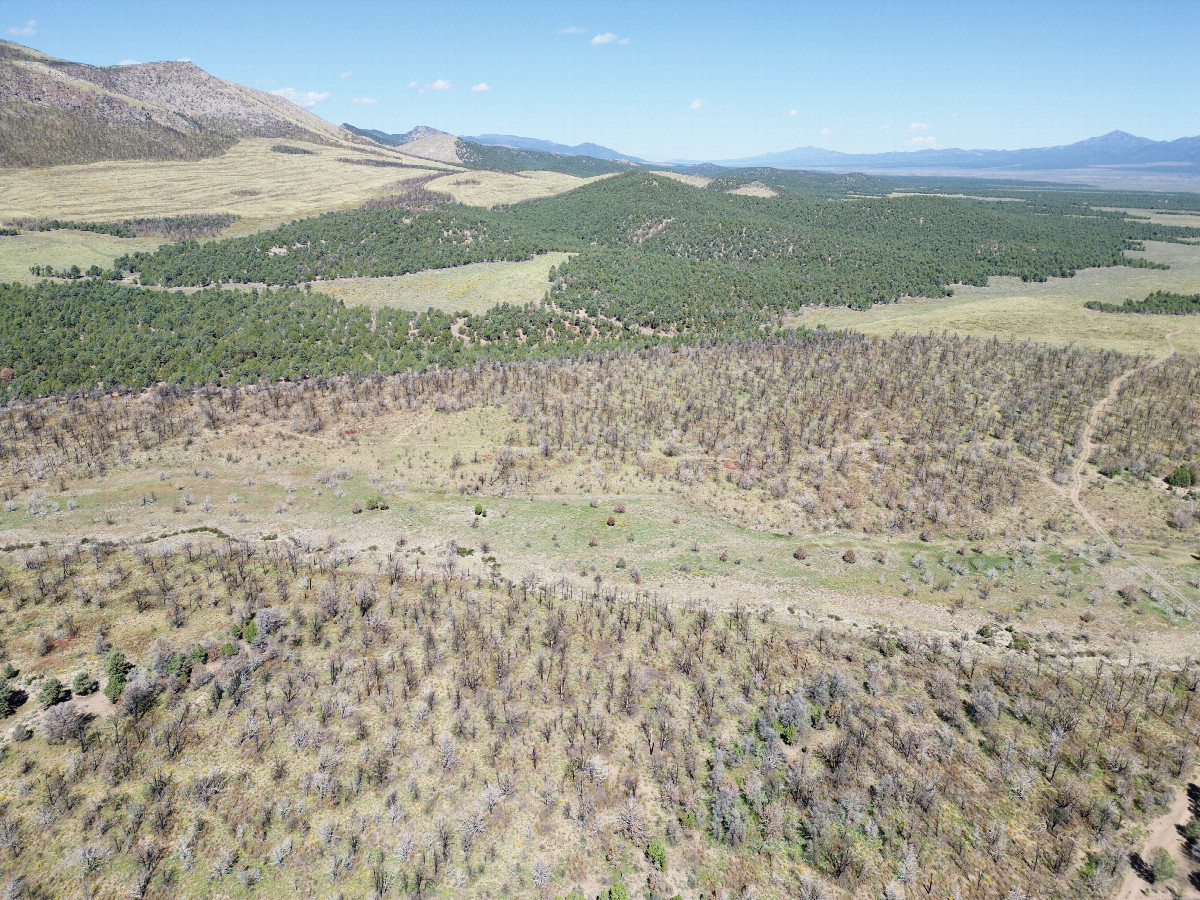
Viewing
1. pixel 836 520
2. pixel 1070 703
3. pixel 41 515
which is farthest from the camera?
pixel 836 520

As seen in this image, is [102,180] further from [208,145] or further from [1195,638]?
[1195,638]

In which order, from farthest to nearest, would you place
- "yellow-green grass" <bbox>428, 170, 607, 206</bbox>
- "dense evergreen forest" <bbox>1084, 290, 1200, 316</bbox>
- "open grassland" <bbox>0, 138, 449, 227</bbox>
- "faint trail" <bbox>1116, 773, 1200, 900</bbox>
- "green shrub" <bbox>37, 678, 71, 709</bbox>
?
"yellow-green grass" <bbox>428, 170, 607, 206</bbox> → "open grassland" <bbox>0, 138, 449, 227</bbox> → "dense evergreen forest" <bbox>1084, 290, 1200, 316</bbox> → "green shrub" <bbox>37, 678, 71, 709</bbox> → "faint trail" <bbox>1116, 773, 1200, 900</bbox>

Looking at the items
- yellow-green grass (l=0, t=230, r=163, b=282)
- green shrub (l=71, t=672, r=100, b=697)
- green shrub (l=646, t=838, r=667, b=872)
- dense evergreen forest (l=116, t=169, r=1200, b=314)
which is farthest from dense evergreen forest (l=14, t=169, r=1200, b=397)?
green shrub (l=646, t=838, r=667, b=872)

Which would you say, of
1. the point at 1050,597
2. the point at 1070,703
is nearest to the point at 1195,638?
the point at 1050,597

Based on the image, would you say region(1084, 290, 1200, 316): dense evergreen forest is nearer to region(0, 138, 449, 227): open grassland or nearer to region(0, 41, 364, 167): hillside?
region(0, 138, 449, 227): open grassland

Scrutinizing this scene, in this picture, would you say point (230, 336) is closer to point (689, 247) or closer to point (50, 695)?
point (50, 695)

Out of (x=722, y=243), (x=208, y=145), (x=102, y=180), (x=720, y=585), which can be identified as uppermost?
(x=208, y=145)
